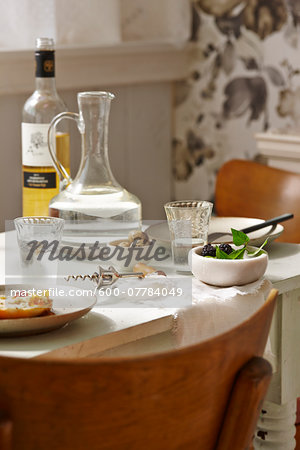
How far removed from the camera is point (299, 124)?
8.15 feet

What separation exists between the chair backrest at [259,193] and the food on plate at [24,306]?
94 cm

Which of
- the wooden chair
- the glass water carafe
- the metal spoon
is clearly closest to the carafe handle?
the glass water carafe

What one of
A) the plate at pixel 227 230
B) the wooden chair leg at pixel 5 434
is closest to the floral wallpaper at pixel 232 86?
the plate at pixel 227 230

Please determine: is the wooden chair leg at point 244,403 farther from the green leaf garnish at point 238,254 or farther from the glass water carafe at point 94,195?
the glass water carafe at point 94,195

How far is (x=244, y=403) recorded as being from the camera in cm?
76

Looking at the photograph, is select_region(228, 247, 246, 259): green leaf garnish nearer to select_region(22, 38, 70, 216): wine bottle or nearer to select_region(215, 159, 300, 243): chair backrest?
select_region(22, 38, 70, 216): wine bottle

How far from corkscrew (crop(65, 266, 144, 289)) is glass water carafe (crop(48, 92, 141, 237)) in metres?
0.19

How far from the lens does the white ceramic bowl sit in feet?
3.69

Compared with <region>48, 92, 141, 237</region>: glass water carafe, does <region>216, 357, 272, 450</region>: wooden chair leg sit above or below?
below

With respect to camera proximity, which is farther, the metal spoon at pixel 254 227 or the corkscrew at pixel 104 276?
the metal spoon at pixel 254 227

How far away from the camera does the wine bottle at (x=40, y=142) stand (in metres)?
1.52

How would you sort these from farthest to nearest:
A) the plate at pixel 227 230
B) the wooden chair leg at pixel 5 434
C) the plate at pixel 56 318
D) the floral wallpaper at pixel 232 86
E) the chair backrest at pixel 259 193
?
the floral wallpaper at pixel 232 86, the chair backrest at pixel 259 193, the plate at pixel 227 230, the plate at pixel 56 318, the wooden chair leg at pixel 5 434

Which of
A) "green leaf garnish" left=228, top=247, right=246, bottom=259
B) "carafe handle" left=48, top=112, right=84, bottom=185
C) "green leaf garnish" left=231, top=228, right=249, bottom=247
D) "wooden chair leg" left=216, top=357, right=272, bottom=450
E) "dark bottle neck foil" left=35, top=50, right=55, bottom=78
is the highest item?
"dark bottle neck foil" left=35, top=50, right=55, bottom=78

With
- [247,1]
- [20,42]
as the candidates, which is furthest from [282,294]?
[247,1]
